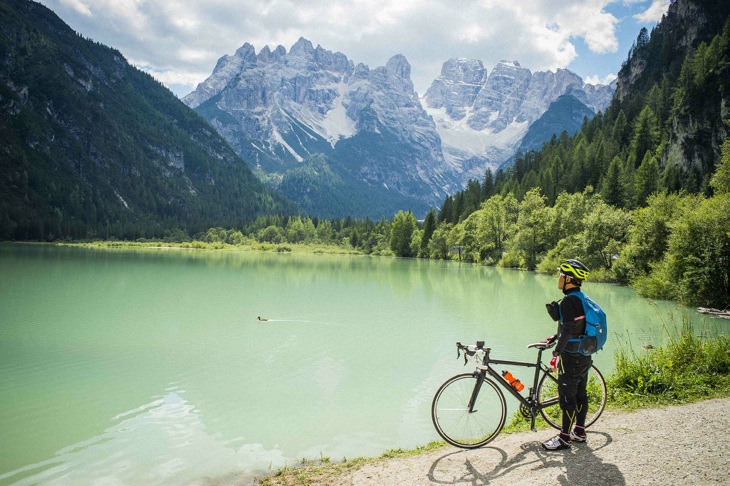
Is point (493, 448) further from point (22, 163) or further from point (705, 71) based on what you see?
point (22, 163)

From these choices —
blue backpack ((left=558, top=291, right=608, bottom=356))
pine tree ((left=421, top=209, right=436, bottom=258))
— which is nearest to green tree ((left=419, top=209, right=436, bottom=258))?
pine tree ((left=421, top=209, right=436, bottom=258))

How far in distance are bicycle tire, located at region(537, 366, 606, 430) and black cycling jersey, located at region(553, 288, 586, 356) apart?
1.25m

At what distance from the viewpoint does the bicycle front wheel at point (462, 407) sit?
8.34 meters

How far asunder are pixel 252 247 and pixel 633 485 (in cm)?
17254

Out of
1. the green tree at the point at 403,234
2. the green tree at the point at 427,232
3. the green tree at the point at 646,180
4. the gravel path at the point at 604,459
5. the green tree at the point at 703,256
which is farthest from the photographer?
the green tree at the point at 403,234

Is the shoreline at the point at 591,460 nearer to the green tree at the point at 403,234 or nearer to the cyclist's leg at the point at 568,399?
the cyclist's leg at the point at 568,399

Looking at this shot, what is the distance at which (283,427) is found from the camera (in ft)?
36.7

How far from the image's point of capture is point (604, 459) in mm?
7004

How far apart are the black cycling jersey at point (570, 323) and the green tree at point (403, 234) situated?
5034 inches

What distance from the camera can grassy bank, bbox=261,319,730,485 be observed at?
835 centimetres

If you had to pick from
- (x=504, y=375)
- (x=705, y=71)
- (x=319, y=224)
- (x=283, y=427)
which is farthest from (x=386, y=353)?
(x=319, y=224)

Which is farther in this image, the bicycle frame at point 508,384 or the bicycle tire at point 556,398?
the bicycle tire at point 556,398

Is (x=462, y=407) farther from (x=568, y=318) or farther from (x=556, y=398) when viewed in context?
(x=568, y=318)

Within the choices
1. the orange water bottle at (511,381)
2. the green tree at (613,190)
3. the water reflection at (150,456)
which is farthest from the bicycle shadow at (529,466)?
the green tree at (613,190)
